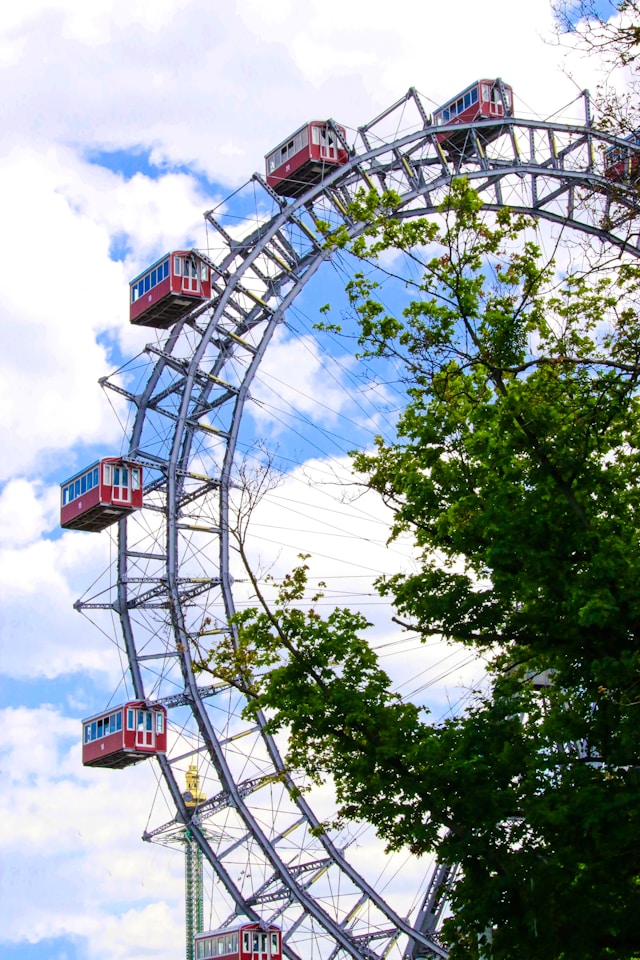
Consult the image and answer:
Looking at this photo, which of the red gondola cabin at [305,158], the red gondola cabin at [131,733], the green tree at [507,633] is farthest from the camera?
the red gondola cabin at [305,158]

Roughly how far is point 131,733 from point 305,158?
66.9ft

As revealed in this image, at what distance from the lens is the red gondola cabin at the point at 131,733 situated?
4638 centimetres

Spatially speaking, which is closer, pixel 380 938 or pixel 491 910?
pixel 491 910

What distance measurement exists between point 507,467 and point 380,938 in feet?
95.8

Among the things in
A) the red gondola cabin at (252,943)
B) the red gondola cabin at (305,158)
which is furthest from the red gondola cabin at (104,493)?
the red gondola cabin at (252,943)

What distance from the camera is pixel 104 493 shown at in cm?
4759

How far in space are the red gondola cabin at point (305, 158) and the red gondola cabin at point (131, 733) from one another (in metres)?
18.6

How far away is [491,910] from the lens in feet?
65.5

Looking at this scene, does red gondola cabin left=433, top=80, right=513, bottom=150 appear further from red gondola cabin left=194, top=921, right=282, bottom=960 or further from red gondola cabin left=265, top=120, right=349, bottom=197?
red gondola cabin left=194, top=921, right=282, bottom=960

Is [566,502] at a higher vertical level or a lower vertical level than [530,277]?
lower

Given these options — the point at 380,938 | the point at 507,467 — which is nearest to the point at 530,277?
the point at 507,467

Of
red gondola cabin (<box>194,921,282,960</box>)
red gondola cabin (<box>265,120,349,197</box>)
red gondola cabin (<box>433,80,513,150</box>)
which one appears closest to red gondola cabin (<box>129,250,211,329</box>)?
red gondola cabin (<box>265,120,349,197</box>)

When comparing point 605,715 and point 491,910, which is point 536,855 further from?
point 605,715

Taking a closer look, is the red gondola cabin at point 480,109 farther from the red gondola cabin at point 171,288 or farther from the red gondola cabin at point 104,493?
the red gondola cabin at point 104,493
